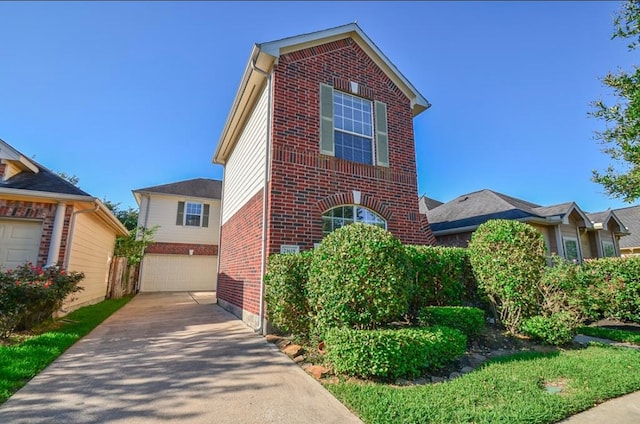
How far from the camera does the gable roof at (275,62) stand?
22.0 feet

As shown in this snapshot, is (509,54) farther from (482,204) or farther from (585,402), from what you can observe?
(585,402)

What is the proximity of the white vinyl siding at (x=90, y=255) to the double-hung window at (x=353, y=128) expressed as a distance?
722cm

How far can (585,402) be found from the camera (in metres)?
3.01

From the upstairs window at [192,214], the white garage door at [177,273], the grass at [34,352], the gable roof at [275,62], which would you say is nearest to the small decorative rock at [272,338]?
the grass at [34,352]

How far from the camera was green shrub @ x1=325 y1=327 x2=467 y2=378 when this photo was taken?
3.50 metres

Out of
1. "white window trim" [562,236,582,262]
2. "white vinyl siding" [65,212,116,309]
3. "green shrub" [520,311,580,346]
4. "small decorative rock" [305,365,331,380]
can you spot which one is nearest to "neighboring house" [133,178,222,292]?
"white vinyl siding" [65,212,116,309]

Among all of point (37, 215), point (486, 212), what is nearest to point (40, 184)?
point (37, 215)

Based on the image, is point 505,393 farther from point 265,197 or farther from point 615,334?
point 615,334

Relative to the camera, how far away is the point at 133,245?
15461 mm

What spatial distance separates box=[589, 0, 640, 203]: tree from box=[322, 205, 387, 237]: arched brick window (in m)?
8.74

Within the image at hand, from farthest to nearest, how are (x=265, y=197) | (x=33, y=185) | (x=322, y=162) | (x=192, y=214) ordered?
1. (x=192, y=214)
2. (x=33, y=185)
3. (x=322, y=162)
4. (x=265, y=197)

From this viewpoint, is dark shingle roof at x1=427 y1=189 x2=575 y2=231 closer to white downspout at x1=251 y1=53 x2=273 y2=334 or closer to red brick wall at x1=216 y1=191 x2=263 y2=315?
red brick wall at x1=216 y1=191 x2=263 y2=315

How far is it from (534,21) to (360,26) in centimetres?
480

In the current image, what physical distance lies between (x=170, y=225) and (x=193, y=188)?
3.23 m
